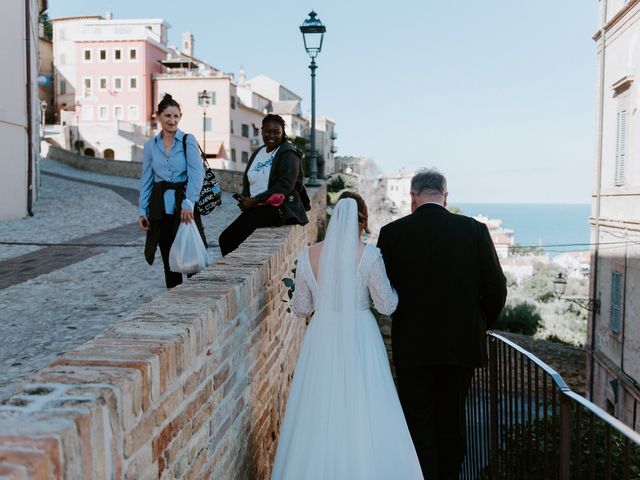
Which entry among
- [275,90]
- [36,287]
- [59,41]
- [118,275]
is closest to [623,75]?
[118,275]

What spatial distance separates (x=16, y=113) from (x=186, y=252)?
12.0m

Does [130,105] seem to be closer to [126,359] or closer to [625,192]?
[625,192]

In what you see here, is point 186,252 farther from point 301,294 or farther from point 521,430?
point 521,430

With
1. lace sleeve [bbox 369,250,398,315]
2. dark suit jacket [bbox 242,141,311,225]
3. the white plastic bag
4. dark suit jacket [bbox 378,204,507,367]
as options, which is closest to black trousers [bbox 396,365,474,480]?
dark suit jacket [bbox 378,204,507,367]

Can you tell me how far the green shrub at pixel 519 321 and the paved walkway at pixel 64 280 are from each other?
15.6 metres

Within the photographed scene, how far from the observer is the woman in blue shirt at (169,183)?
18.9ft

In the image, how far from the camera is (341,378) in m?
3.88

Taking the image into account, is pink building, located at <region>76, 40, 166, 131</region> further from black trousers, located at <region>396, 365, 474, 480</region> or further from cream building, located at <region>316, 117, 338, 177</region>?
black trousers, located at <region>396, 365, 474, 480</region>

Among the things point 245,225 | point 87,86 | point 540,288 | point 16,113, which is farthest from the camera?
point 87,86

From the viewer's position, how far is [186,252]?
569 cm

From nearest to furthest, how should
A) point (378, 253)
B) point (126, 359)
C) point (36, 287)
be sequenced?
point (126, 359) → point (378, 253) → point (36, 287)

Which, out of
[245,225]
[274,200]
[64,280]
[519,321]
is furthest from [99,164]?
[274,200]

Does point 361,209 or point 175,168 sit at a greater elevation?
point 175,168

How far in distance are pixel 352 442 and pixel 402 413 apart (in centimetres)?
36
